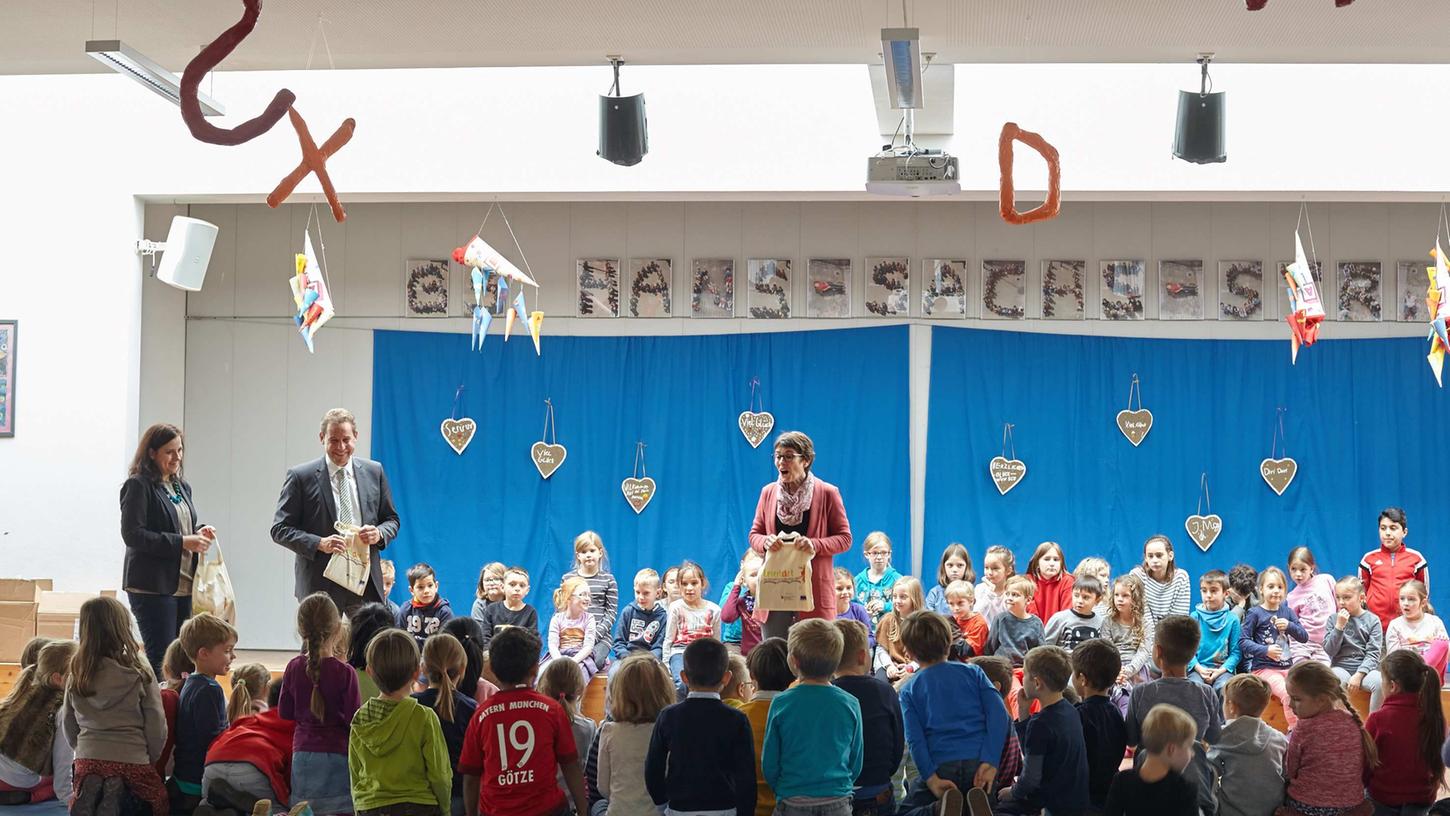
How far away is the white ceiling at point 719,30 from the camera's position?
597 centimetres

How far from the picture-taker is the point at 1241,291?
9.79 meters

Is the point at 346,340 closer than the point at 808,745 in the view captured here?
No

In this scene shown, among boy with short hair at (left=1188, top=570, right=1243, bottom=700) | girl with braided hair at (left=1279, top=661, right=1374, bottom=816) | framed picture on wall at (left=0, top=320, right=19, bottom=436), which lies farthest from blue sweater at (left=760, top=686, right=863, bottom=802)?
framed picture on wall at (left=0, top=320, right=19, bottom=436)

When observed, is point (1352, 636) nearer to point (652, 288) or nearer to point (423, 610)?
point (423, 610)

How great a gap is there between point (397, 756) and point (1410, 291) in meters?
8.25

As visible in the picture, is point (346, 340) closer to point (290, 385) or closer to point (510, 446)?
point (290, 385)

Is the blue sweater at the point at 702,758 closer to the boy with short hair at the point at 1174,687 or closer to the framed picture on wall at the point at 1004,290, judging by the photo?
the boy with short hair at the point at 1174,687

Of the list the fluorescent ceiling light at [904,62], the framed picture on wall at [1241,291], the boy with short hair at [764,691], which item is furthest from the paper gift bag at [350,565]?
the framed picture on wall at [1241,291]

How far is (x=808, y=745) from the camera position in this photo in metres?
3.91

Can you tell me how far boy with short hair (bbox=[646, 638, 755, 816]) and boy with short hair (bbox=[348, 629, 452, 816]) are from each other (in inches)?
24.7

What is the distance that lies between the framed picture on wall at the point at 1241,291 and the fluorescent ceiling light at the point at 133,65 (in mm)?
6849

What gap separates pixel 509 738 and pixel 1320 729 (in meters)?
2.44

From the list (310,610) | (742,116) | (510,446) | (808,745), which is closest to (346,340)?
(510,446)

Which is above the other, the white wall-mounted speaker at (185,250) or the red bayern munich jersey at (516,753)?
the white wall-mounted speaker at (185,250)
